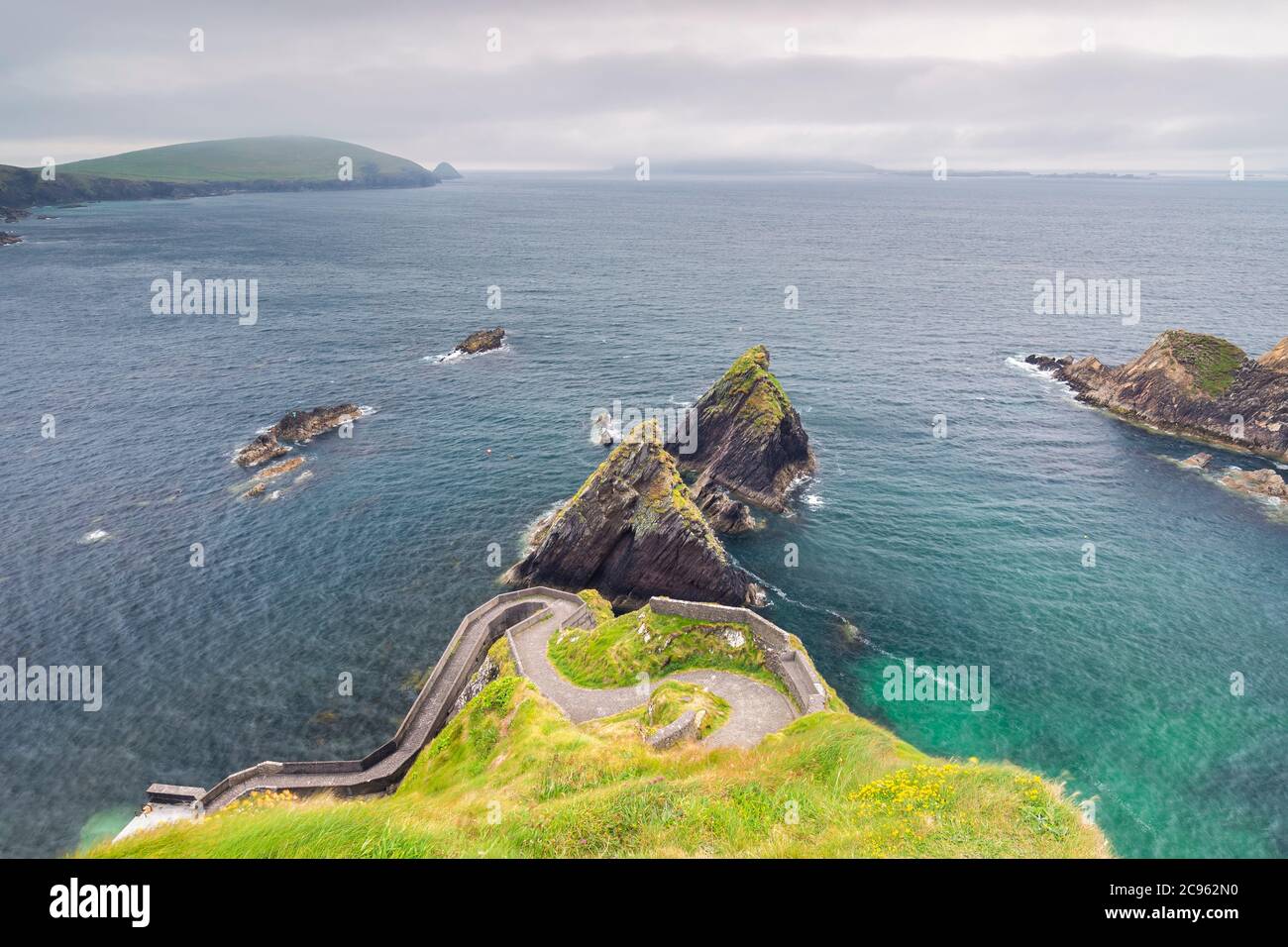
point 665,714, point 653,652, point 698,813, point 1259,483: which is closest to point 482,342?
point 653,652

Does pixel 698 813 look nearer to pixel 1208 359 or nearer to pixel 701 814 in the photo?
pixel 701 814

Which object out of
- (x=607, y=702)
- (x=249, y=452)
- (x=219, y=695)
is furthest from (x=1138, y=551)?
(x=249, y=452)

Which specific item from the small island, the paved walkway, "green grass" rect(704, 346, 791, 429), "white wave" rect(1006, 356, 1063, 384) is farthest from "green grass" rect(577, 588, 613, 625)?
"white wave" rect(1006, 356, 1063, 384)

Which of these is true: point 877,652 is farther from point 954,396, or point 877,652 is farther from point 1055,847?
point 954,396

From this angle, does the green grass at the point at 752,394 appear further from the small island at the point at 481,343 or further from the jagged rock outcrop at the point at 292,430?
the small island at the point at 481,343

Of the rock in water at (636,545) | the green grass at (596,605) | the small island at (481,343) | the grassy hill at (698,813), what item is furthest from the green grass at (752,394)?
the small island at (481,343)

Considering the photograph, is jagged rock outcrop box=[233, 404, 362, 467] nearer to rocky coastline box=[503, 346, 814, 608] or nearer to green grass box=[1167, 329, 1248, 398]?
rocky coastline box=[503, 346, 814, 608]

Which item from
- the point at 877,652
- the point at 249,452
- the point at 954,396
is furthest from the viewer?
the point at 954,396
